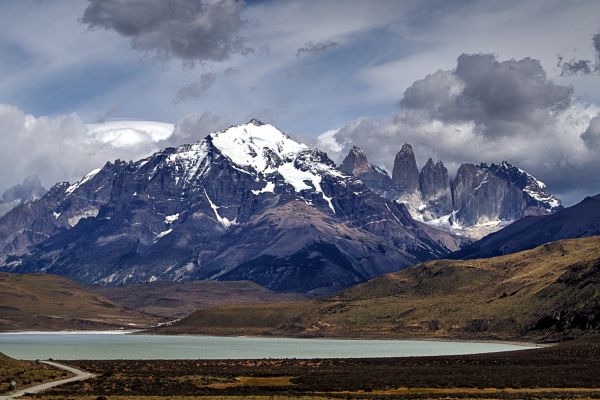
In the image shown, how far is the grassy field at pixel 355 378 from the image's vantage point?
5054 inches

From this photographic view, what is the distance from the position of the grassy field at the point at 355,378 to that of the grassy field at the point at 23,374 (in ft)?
19.2

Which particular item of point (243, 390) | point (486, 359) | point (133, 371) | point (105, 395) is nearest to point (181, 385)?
point (243, 390)

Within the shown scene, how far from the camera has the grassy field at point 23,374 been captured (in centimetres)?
12870

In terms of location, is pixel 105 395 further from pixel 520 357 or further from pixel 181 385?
pixel 520 357

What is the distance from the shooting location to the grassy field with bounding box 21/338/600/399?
128 meters

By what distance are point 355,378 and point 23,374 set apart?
50842 millimetres

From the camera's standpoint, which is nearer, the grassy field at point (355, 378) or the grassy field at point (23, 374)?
the grassy field at point (355, 378)

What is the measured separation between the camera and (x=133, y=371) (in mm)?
166250

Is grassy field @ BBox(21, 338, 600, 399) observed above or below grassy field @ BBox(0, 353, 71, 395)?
below

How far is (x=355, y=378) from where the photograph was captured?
15025 cm

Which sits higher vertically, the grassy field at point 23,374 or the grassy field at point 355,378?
the grassy field at point 23,374

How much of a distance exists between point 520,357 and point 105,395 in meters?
104

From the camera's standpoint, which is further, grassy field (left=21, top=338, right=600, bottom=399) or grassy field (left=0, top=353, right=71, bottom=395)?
grassy field (left=0, top=353, right=71, bottom=395)

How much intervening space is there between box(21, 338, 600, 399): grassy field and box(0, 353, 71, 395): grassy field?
585 cm
